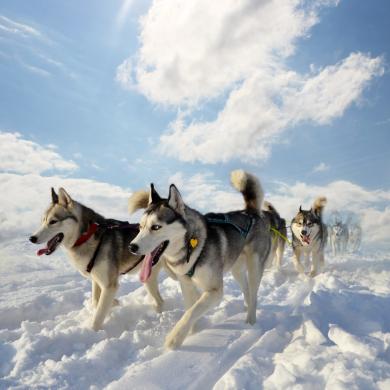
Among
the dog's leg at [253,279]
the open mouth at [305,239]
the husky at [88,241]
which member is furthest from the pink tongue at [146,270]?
the open mouth at [305,239]

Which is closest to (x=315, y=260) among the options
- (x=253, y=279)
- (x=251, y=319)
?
(x=253, y=279)

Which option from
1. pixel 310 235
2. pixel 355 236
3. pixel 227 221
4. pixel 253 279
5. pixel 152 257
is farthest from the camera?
pixel 355 236

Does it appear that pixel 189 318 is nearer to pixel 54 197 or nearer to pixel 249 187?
pixel 249 187

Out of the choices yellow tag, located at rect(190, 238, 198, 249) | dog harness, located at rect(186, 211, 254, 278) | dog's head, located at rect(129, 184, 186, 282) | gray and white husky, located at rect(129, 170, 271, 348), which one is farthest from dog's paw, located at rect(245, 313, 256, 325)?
dog's head, located at rect(129, 184, 186, 282)

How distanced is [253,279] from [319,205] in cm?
607

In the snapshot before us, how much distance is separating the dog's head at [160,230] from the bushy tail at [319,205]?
23.8 feet

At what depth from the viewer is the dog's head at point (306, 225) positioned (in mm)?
9836

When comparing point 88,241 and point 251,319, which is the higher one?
point 88,241

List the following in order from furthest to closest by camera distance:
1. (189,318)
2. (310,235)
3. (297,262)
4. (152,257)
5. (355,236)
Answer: (355,236)
(310,235)
(297,262)
(152,257)
(189,318)

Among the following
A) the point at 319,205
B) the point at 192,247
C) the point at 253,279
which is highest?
the point at 319,205

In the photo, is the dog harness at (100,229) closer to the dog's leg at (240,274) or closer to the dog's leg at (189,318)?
the dog's leg at (240,274)

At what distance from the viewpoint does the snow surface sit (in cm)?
291

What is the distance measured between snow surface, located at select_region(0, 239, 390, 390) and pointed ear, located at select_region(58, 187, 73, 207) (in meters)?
1.56

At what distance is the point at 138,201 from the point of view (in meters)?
5.14
